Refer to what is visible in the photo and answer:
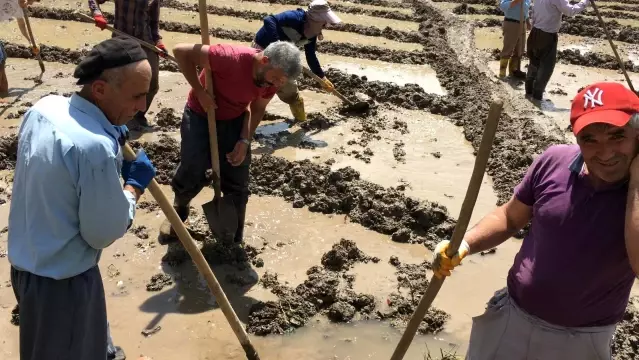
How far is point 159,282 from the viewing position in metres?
4.17

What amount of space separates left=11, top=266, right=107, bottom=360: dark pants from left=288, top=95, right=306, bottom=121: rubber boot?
4445 millimetres

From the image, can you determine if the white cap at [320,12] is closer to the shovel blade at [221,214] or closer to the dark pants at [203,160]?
the dark pants at [203,160]

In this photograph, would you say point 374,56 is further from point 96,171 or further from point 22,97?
point 96,171

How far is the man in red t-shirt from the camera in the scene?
3.77 m

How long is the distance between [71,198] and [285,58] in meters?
1.77

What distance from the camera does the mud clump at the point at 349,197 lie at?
16.3 ft

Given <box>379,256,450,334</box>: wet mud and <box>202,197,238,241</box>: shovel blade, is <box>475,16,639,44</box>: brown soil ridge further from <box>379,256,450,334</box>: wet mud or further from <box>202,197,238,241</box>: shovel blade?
<box>202,197,238,241</box>: shovel blade

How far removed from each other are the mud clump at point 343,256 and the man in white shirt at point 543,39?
4.79 metres

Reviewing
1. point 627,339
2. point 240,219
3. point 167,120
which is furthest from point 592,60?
point 240,219

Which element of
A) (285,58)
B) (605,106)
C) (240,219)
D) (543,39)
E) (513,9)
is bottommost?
(240,219)

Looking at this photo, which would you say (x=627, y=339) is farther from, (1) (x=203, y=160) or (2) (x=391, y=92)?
(2) (x=391, y=92)

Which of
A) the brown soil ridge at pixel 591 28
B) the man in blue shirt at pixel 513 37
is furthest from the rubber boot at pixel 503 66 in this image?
the brown soil ridge at pixel 591 28

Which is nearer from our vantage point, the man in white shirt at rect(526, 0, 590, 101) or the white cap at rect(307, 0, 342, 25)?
the white cap at rect(307, 0, 342, 25)

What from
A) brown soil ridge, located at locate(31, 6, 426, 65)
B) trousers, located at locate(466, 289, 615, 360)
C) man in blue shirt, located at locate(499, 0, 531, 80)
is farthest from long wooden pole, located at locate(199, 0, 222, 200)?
man in blue shirt, located at locate(499, 0, 531, 80)
